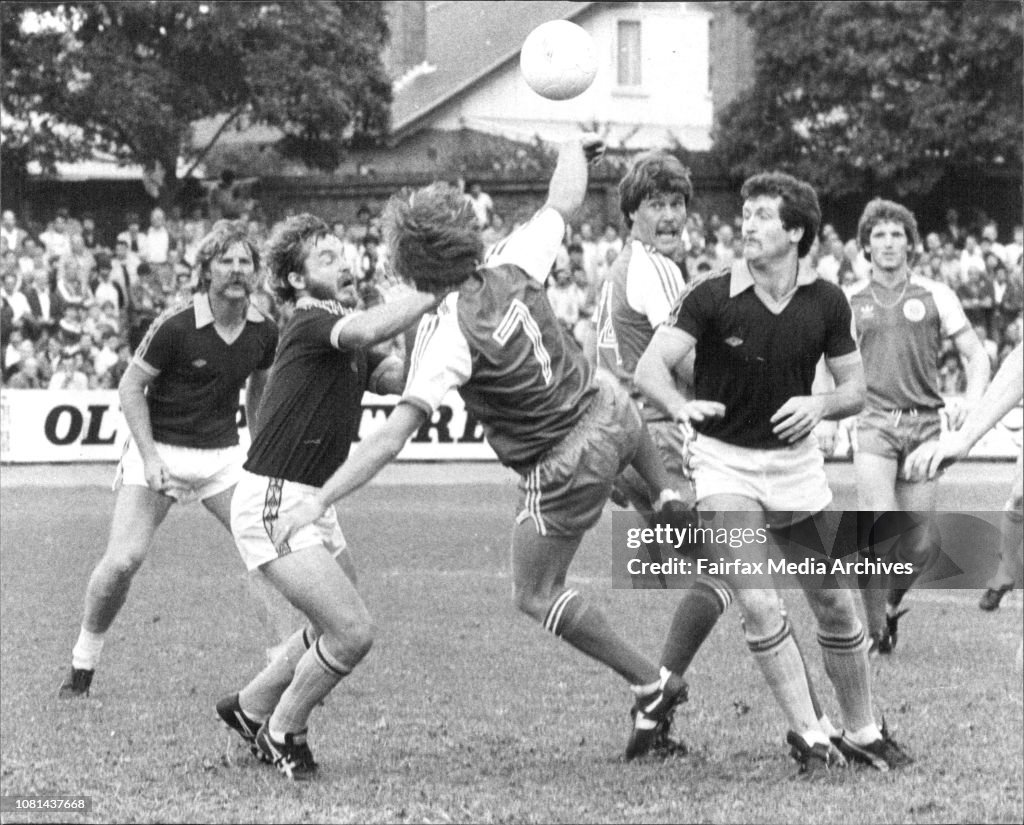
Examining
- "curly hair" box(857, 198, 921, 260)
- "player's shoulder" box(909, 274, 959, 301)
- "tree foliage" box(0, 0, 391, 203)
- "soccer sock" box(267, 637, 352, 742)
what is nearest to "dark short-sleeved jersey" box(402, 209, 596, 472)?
"soccer sock" box(267, 637, 352, 742)

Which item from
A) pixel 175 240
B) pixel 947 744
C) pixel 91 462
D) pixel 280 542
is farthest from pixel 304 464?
pixel 175 240

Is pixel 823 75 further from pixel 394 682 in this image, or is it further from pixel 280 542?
pixel 280 542

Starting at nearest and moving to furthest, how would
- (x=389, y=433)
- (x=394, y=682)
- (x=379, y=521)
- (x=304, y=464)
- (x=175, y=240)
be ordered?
(x=389, y=433)
(x=304, y=464)
(x=394, y=682)
(x=379, y=521)
(x=175, y=240)

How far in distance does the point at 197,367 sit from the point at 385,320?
7.69 ft

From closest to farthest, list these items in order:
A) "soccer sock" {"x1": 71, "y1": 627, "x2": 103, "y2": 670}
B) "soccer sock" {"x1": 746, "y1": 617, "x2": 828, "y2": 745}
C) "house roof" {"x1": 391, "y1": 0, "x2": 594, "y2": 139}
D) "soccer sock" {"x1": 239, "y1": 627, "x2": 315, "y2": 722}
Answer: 1. "soccer sock" {"x1": 746, "y1": 617, "x2": 828, "y2": 745}
2. "soccer sock" {"x1": 239, "y1": 627, "x2": 315, "y2": 722}
3. "soccer sock" {"x1": 71, "y1": 627, "x2": 103, "y2": 670}
4. "house roof" {"x1": 391, "y1": 0, "x2": 594, "y2": 139}

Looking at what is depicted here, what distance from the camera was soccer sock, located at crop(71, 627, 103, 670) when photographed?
8.40 meters

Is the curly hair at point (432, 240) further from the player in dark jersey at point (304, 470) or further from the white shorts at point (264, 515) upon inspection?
the white shorts at point (264, 515)

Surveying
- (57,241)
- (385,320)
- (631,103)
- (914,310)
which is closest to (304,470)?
(385,320)

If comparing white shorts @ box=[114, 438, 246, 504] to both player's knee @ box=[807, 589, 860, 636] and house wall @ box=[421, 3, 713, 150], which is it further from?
house wall @ box=[421, 3, 713, 150]

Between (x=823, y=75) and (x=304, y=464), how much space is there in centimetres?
3044

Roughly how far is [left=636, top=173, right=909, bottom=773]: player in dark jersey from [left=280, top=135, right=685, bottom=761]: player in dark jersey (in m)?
0.32

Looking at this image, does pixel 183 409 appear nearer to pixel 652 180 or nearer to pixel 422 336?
pixel 652 180

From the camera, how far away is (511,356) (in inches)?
245

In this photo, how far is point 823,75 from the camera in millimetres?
35500
